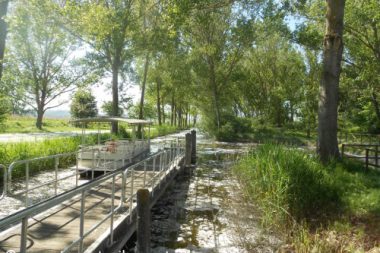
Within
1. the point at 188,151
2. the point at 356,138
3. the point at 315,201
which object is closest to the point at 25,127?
the point at 188,151

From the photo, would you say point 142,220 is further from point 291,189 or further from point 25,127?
point 25,127

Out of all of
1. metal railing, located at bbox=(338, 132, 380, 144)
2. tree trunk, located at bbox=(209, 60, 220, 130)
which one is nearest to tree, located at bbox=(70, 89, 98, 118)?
tree trunk, located at bbox=(209, 60, 220, 130)

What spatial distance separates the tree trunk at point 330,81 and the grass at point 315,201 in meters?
0.91

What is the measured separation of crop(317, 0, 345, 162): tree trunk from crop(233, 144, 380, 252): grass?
91cm

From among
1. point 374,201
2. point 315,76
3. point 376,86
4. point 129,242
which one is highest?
point 315,76

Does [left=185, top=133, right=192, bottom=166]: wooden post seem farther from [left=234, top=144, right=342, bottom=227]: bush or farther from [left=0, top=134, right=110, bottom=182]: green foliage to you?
[left=234, top=144, right=342, bottom=227]: bush

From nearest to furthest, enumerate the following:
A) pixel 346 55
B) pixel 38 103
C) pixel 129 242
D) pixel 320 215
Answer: pixel 129 242, pixel 320 215, pixel 346 55, pixel 38 103

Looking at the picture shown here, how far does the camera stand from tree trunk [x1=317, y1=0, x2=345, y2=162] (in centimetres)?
1483

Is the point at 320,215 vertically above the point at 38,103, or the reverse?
the point at 38,103

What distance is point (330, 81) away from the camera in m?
15.0

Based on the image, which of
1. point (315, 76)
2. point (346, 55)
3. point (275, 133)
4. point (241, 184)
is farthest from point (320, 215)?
point (315, 76)

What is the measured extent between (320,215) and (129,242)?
5.39 meters

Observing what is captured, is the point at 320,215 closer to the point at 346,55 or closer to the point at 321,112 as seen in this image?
the point at 321,112

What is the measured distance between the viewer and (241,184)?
594 inches
